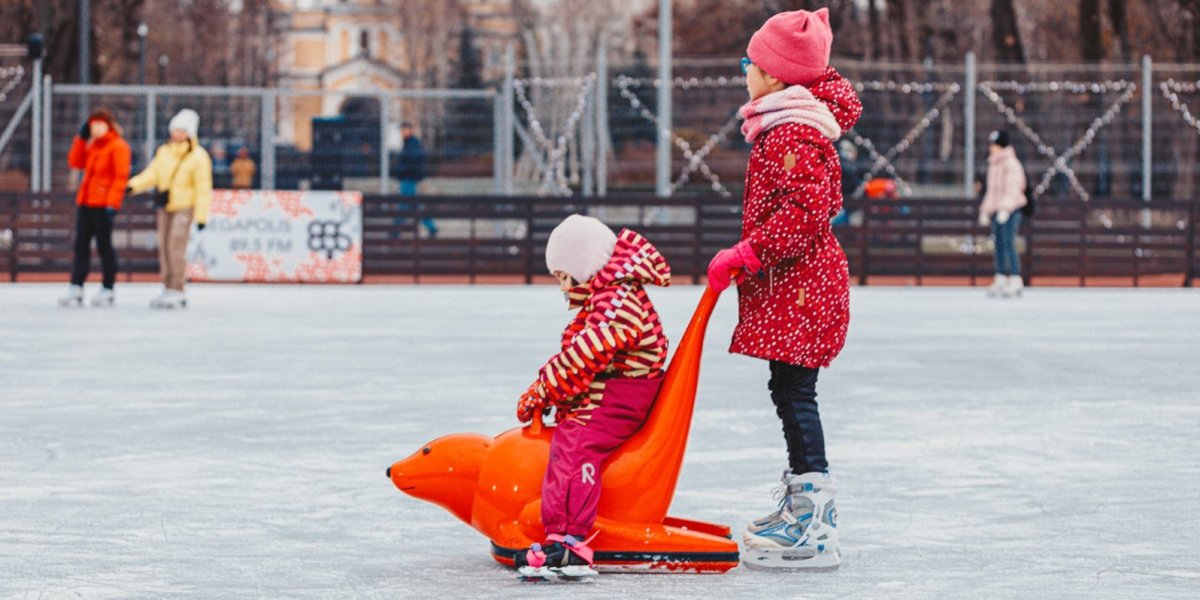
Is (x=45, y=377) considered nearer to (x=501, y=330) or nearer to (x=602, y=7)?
(x=501, y=330)

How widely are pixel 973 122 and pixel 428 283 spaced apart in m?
6.03

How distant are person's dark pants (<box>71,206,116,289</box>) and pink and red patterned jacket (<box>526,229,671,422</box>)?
11.5m

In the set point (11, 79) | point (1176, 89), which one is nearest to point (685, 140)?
point (1176, 89)

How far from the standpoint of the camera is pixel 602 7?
5900 centimetres

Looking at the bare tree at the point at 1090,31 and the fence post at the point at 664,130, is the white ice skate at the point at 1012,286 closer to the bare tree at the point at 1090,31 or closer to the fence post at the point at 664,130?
the fence post at the point at 664,130

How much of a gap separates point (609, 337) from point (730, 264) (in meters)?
0.35

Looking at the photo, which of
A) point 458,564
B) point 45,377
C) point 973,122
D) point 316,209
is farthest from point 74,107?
point 458,564

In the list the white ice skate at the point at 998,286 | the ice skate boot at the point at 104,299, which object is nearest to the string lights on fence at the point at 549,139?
the white ice skate at the point at 998,286

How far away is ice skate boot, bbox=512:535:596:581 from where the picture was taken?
502 centimetres

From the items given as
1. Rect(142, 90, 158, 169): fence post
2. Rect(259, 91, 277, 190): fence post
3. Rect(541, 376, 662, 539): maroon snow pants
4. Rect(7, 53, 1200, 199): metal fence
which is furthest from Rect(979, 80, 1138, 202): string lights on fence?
Rect(541, 376, 662, 539): maroon snow pants

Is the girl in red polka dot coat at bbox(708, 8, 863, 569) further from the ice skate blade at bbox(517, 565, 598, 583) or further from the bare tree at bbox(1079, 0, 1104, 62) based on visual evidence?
the bare tree at bbox(1079, 0, 1104, 62)

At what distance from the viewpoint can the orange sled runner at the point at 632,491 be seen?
513cm

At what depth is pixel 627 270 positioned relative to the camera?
5.09m

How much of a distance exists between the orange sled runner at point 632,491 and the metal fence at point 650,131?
55.4 ft
